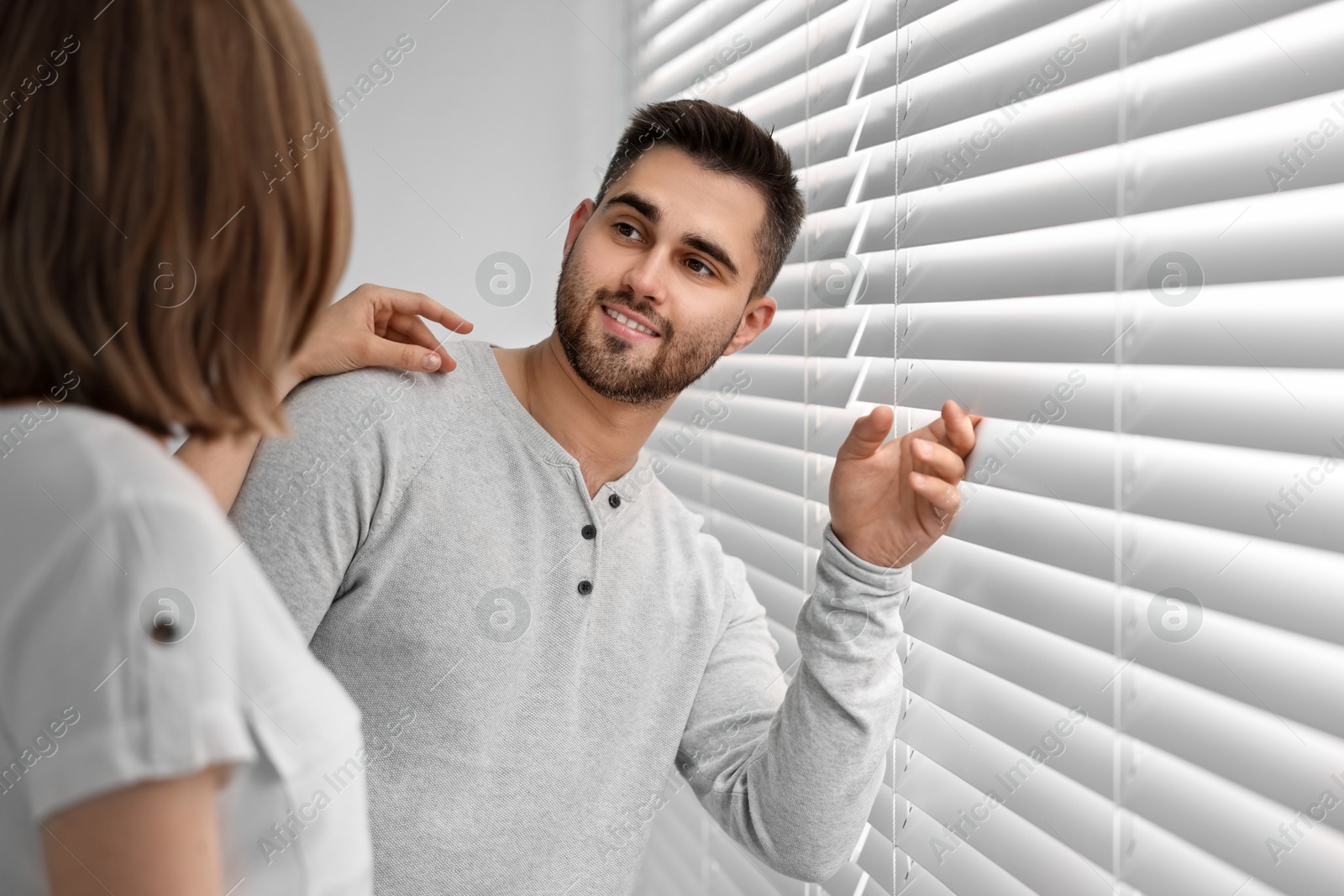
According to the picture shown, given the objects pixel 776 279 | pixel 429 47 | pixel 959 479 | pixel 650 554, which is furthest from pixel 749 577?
pixel 429 47

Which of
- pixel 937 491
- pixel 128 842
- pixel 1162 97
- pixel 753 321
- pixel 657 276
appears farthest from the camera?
pixel 753 321

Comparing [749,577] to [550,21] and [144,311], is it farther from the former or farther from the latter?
[144,311]

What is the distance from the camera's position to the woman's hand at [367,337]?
2.84 feet

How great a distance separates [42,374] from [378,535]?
0.49 meters

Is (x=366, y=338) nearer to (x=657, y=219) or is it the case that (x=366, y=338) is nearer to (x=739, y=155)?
(x=657, y=219)

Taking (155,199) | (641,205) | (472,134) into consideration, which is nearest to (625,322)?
(641,205)

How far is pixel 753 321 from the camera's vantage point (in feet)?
3.69

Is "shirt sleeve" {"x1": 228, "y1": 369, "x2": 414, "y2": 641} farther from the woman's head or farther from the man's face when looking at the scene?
the woman's head

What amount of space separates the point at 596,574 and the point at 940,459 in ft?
1.24

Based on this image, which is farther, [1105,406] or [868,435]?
[868,435]

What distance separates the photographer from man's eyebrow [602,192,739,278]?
39.5 inches

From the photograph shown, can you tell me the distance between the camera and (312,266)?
38 centimetres

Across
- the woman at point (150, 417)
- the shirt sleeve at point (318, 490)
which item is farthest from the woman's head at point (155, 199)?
the shirt sleeve at point (318, 490)

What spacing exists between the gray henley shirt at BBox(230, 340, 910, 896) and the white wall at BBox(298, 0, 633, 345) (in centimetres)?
32
